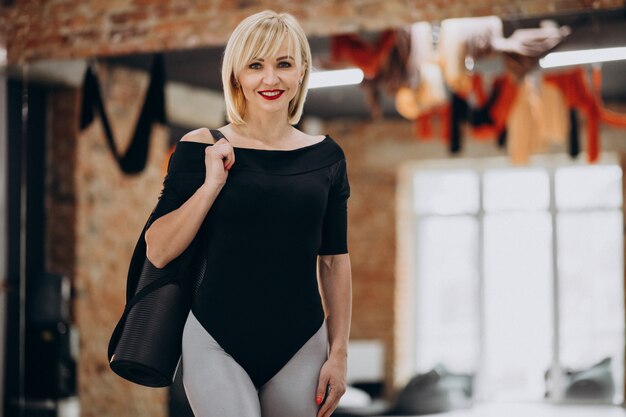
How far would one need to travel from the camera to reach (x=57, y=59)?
4.57m

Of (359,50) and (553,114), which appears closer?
(553,114)

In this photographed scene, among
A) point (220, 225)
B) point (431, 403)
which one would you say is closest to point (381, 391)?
point (431, 403)

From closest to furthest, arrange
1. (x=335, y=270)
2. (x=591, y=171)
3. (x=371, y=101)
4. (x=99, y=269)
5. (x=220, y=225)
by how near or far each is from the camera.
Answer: (x=220, y=225) < (x=335, y=270) < (x=591, y=171) < (x=371, y=101) < (x=99, y=269)

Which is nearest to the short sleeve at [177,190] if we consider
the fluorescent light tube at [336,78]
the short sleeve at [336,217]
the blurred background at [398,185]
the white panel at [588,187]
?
the short sleeve at [336,217]

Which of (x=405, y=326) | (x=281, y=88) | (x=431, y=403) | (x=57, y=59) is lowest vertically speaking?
(x=431, y=403)

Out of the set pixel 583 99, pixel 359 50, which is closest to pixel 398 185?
pixel 359 50

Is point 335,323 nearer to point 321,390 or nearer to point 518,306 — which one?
point 321,390

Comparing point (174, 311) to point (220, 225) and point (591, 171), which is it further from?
point (591, 171)

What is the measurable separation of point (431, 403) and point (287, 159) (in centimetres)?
257

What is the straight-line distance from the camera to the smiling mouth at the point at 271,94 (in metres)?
1.64

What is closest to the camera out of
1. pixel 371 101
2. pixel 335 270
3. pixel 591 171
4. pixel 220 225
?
pixel 220 225

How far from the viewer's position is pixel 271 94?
164 cm

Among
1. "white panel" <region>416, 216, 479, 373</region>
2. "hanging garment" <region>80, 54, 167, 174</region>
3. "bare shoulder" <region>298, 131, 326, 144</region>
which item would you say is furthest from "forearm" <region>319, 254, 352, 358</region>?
"hanging garment" <region>80, 54, 167, 174</region>

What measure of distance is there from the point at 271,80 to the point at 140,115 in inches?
116
